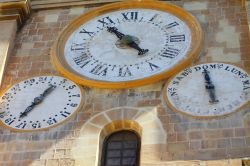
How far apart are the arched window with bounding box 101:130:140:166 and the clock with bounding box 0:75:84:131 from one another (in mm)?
878

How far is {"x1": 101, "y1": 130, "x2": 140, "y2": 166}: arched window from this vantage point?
43.8 ft

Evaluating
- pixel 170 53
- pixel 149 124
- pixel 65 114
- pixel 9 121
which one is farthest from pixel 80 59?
pixel 149 124

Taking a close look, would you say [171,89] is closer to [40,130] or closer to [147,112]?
[147,112]

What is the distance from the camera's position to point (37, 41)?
1594 centimetres

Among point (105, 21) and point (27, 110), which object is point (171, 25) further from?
point (27, 110)

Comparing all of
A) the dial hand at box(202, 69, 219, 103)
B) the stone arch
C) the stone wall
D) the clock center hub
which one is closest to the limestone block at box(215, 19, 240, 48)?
the stone wall

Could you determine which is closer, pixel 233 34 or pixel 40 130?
pixel 40 130

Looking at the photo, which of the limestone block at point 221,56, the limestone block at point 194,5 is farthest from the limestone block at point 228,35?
the limestone block at point 194,5

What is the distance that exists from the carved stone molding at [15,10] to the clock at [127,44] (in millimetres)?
1108

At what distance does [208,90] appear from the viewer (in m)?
13.9

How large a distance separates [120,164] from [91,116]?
1.09 meters

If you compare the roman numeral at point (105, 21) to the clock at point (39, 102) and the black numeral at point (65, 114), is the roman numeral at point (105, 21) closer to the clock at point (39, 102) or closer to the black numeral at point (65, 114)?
the clock at point (39, 102)

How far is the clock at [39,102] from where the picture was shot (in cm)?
1400

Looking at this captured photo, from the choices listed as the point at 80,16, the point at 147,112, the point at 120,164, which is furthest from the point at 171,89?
the point at 80,16
